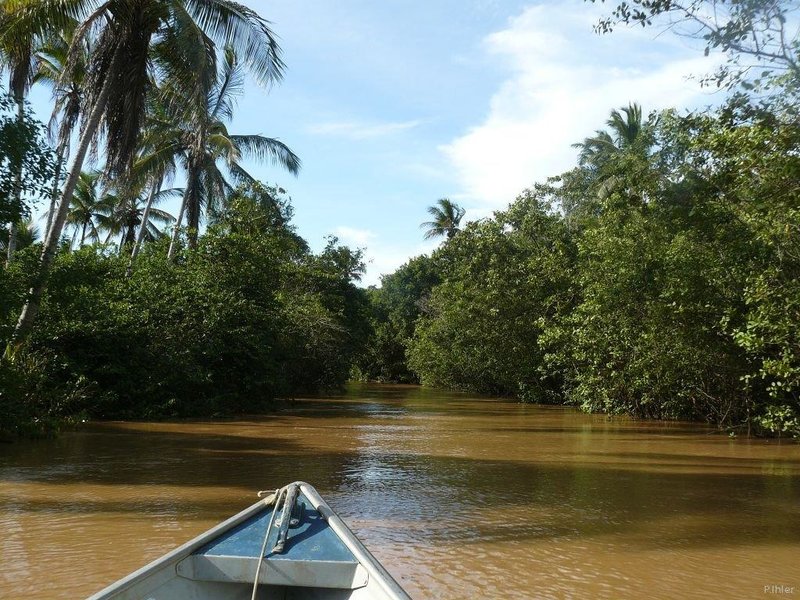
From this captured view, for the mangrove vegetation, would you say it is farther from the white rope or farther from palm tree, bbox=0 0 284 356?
the white rope

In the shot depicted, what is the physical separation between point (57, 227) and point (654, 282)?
44.9 feet

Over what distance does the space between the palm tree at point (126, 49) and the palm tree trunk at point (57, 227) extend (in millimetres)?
21

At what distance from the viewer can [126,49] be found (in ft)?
50.9

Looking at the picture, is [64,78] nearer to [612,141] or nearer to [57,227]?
[57,227]

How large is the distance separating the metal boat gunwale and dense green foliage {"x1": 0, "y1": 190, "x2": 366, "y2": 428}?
8.85 metres

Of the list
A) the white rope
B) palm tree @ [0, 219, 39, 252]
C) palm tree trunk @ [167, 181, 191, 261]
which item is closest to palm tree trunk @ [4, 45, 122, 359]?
palm tree @ [0, 219, 39, 252]

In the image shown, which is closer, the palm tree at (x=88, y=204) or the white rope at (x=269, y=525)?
the white rope at (x=269, y=525)

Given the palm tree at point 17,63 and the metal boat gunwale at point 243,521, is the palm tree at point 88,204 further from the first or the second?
the metal boat gunwale at point 243,521

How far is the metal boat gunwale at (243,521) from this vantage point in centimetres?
367

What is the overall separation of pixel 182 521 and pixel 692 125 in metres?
8.43

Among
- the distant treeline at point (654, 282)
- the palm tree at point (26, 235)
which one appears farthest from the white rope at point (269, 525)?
the palm tree at point (26, 235)

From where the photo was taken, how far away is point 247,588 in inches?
173

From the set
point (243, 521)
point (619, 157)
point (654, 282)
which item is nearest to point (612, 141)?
point (619, 157)

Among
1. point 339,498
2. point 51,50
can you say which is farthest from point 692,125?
point 51,50
